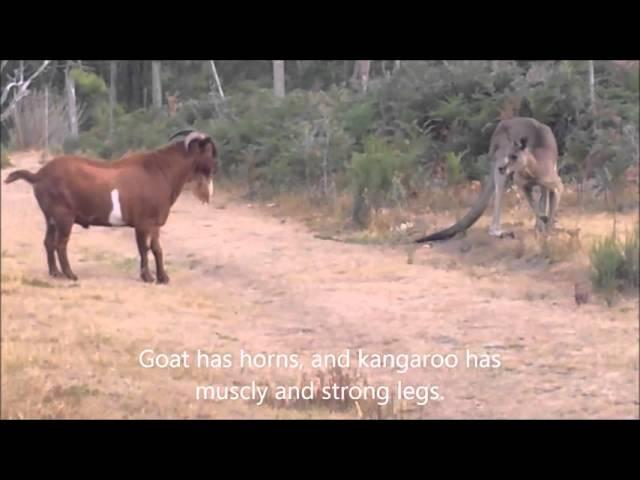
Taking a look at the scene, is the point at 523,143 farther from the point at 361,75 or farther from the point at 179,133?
the point at 179,133

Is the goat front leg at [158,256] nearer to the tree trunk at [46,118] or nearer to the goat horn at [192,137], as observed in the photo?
the goat horn at [192,137]

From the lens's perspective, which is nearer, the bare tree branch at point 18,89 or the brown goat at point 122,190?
the brown goat at point 122,190

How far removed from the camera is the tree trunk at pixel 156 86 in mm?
4772

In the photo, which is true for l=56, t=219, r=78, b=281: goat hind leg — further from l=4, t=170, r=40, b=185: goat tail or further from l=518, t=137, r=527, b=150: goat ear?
l=518, t=137, r=527, b=150: goat ear

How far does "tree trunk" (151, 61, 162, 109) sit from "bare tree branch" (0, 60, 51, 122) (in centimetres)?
49

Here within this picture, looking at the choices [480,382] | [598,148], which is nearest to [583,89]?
[598,148]

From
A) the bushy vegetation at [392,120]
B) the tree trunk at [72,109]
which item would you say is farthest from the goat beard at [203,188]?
the tree trunk at [72,109]

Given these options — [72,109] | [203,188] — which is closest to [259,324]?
[203,188]

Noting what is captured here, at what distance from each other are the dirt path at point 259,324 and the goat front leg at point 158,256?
1.9 inches

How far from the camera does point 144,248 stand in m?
4.39

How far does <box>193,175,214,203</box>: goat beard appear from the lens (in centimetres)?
450

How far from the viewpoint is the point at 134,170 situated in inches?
171

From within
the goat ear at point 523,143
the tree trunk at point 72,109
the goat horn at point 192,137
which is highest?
the tree trunk at point 72,109

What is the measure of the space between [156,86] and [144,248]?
91 cm
